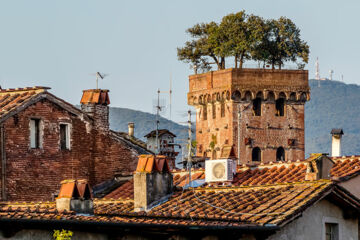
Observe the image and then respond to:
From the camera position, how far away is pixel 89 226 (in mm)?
21766

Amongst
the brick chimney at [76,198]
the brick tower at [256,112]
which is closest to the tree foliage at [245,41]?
the brick tower at [256,112]

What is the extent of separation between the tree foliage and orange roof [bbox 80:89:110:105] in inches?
1852

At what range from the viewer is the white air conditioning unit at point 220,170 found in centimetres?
3325

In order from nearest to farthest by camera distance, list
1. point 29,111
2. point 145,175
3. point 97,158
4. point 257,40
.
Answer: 1. point 145,175
2. point 29,111
3. point 97,158
4. point 257,40

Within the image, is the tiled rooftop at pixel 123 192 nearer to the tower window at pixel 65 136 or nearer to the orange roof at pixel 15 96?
the tower window at pixel 65 136

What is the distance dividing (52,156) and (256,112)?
57724mm

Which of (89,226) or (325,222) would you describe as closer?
(89,226)

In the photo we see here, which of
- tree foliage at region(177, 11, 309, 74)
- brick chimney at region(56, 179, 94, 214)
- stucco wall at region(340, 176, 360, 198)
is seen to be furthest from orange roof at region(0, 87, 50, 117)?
tree foliage at region(177, 11, 309, 74)

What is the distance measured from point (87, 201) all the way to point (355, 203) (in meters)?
6.89

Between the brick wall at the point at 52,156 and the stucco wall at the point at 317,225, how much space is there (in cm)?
1059

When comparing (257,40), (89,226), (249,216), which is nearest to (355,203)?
(249,216)

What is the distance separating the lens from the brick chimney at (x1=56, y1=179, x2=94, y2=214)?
2472 centimetres

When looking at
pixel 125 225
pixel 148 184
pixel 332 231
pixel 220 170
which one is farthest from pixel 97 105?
pixel 125 225

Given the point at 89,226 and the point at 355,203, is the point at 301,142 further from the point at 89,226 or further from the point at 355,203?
the point at 89,226
